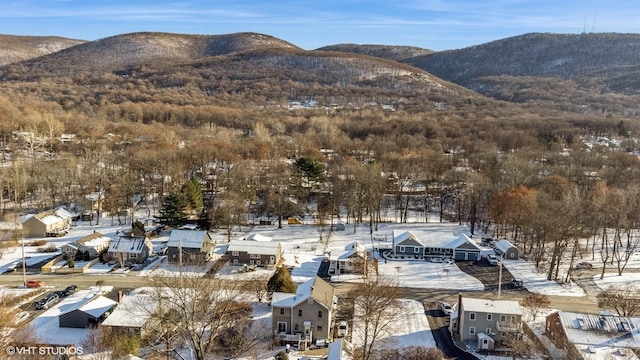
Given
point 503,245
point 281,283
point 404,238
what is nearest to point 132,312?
point 281,283

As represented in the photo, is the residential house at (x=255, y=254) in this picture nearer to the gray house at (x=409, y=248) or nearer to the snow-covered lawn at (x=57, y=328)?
the gray house at (x=409, y=248)

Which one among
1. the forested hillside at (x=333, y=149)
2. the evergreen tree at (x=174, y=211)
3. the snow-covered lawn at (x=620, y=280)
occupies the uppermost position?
the forested hillside at (x=333, y=149)

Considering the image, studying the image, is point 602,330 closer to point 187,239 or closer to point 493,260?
point 493,260

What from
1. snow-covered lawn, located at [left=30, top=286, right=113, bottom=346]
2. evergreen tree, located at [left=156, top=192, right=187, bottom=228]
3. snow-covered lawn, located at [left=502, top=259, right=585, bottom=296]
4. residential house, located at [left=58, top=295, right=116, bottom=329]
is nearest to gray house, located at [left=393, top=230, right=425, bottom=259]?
snow-covered lawn, located at [left=502, top=259, right=585, bottom=296]

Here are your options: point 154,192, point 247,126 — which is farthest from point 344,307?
point 247,126

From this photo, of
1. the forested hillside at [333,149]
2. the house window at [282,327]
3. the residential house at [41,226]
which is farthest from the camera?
the forested hillside at [333,149]

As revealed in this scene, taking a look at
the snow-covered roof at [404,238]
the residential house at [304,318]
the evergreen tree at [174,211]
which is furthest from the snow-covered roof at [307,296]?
the evergreen tree at [174,211]
